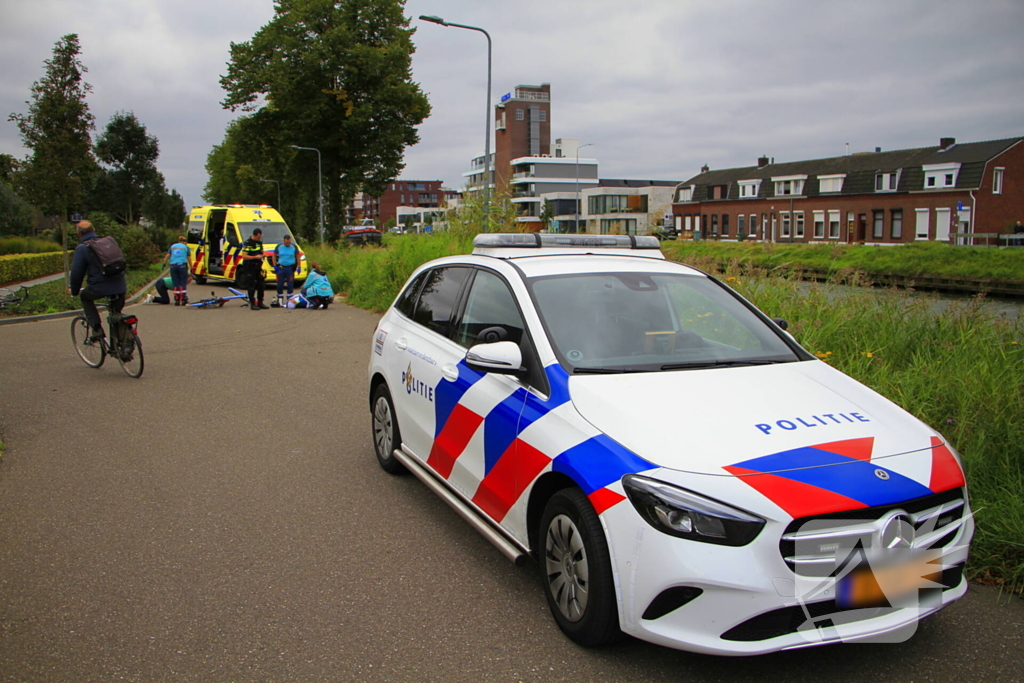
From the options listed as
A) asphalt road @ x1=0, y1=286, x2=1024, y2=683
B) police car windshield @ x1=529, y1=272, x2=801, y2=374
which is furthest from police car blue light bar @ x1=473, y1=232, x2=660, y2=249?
asphalt road @ x1=0, y1=286, x2=1024, y2=683

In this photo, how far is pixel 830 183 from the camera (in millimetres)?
65000

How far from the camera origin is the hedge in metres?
26.0

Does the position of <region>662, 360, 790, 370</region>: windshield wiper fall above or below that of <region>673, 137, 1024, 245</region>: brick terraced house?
below

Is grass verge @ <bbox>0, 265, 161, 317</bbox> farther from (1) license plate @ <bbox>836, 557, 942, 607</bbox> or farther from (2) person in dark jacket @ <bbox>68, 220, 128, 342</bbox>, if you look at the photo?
(1) license plate @ <bbox>836, 557, 942, 607</bbox>

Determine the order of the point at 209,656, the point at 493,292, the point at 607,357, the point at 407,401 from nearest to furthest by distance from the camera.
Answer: the point at 209,656, the point at 607,357, the point at 493,292, the point at 407,401

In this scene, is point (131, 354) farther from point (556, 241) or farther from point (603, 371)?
point (603, 371)

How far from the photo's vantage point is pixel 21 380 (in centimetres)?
970

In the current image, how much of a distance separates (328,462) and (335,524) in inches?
53.9

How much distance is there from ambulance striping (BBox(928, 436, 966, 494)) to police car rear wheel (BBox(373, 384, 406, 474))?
11.0 feet

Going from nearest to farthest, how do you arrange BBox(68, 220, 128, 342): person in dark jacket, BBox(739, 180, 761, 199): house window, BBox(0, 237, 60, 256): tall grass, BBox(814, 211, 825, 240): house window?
BBox(68, 220, 128, 342): person in dark jacket
BBox(0, 237, 60, 256): tall grass
BBox(814, 211, 825, 240): house window
BBox(739, 180, 761, 199): house window

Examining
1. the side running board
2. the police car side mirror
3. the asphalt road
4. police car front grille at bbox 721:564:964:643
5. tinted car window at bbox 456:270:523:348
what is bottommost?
the asphalt road

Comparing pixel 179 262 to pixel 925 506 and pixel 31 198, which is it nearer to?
pixel 31 198

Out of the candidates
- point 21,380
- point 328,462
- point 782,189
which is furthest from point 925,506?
point 782,189

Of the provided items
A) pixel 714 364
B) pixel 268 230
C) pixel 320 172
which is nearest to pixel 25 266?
pixel 268 230
